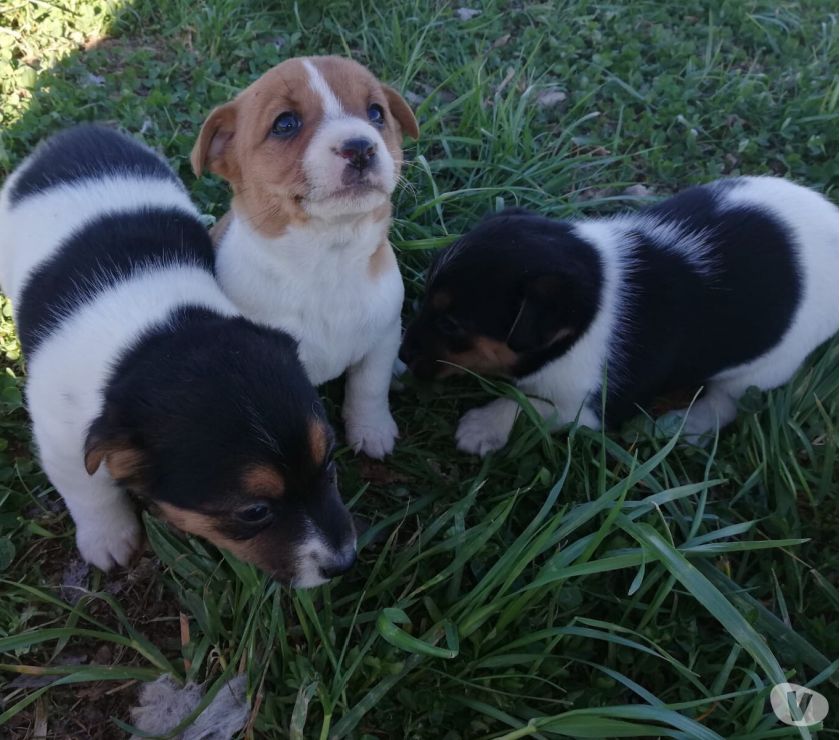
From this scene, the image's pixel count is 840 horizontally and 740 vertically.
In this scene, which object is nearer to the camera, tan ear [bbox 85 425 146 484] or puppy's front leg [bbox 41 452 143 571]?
tan ear [bbox 85 425 146 484]

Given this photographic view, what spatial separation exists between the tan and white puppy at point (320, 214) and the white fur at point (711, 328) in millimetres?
739

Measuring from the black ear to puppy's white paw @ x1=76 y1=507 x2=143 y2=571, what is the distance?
2055 millimetres

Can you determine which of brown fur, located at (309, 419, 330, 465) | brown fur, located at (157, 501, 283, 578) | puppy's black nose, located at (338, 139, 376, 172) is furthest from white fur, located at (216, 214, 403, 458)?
brown fur, located at (157, 501, 283, 578)

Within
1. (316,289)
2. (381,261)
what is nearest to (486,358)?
(381,261)

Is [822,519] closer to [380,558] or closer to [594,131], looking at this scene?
[380,558]

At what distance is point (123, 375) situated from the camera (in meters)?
2.64

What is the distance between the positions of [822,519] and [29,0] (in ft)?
23.4

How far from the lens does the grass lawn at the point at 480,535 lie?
2785mm

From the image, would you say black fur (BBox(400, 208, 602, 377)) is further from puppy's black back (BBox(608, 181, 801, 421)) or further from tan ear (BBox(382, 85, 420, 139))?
tan ear (BBox(382, 85, 420, 139))

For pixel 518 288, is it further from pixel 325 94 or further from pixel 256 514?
Result: pixel 256 514

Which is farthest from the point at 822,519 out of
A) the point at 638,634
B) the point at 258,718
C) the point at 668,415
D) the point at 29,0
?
the point at 29,0

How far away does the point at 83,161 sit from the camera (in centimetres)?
373

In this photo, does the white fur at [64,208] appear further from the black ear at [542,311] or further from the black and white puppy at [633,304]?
the black ear at [542,311]

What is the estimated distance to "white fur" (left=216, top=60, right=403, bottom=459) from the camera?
301 centimetres
